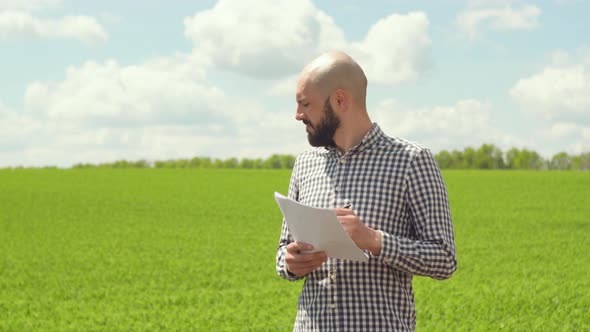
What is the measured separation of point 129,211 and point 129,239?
735 centimetres

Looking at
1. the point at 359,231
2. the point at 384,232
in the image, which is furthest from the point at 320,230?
the point at 384,232

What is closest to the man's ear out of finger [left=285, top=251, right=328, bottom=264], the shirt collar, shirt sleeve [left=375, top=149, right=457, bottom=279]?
the shirt collar

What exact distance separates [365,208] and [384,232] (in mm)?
159

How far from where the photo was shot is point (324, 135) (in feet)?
9.40

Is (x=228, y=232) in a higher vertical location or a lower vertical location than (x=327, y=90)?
lower

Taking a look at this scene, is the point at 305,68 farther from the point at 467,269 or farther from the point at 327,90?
the point at 467,269

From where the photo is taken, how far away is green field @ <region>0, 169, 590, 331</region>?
9.52 m

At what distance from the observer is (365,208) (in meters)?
2.84

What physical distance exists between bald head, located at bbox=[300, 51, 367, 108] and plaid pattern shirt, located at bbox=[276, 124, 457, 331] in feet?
0.69

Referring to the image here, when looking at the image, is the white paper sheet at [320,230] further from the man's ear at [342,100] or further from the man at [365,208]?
the man's ear at [342,100]

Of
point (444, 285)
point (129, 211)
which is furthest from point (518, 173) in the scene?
point (444, 285)

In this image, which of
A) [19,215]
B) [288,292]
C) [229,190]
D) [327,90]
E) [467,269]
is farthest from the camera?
[229,190]

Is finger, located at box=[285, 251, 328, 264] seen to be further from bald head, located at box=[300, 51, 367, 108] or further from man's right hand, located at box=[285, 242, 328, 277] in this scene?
bald head, located at box=[300, 51, 367, 108]

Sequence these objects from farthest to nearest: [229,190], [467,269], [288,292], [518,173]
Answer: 1. [518,173]
2. [229,190]
3. [467,269]
4. [288,292]
